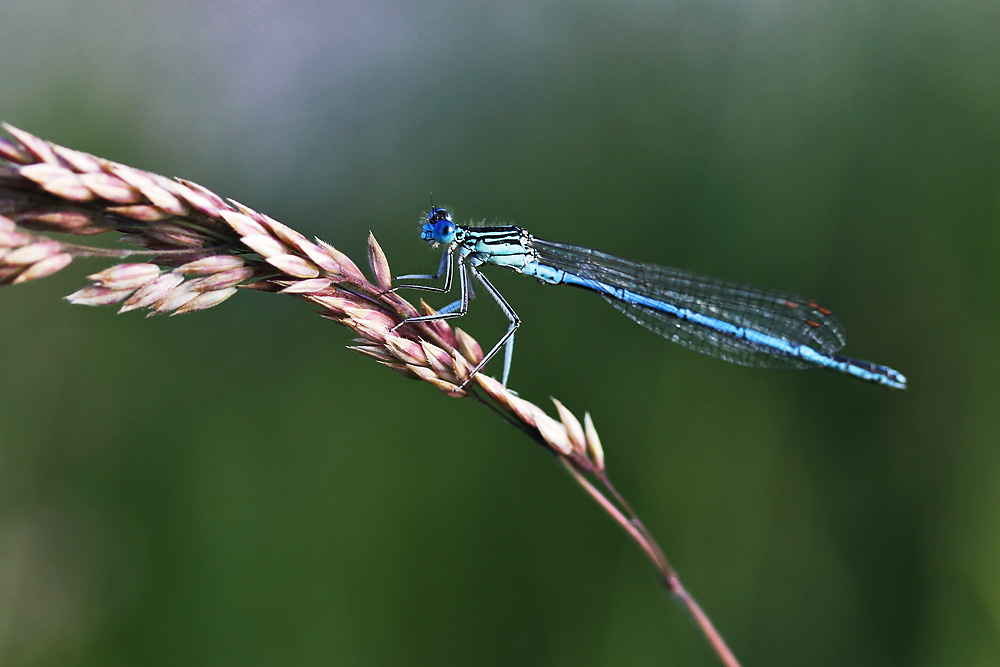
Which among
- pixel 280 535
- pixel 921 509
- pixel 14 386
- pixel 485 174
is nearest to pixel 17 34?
pixel 14 386

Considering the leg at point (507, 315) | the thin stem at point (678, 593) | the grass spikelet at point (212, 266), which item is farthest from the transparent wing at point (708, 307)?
the thin stem at point (678, 593)

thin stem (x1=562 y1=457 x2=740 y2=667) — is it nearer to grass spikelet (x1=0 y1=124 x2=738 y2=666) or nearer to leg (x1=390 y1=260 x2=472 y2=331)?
grass spikelet (x1=0 y1=124 x2=738 y2=666)

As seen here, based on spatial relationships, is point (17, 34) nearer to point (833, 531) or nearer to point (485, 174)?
point (485, 174)

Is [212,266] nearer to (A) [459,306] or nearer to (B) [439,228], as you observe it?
(A) [459,306]

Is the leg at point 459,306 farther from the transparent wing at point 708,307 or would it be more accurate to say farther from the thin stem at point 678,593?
the thin stem at point 678,593

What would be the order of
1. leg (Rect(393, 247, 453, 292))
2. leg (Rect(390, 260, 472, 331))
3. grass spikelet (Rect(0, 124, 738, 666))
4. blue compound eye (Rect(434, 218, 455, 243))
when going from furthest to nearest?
1. blue compound eye (Rect(434, 218, 455, 243))
2. leg (Rect(393, 247, 453, 292))
3. leg (Rect(390, 260, 472, 331))
4. grass spikelet (Rect(0, 124, 738, 666))

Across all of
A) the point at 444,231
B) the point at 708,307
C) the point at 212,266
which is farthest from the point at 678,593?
the point at 708,307

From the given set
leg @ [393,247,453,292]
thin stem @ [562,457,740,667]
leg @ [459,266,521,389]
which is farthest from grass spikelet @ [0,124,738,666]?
leg @ [459,266,521,389]
